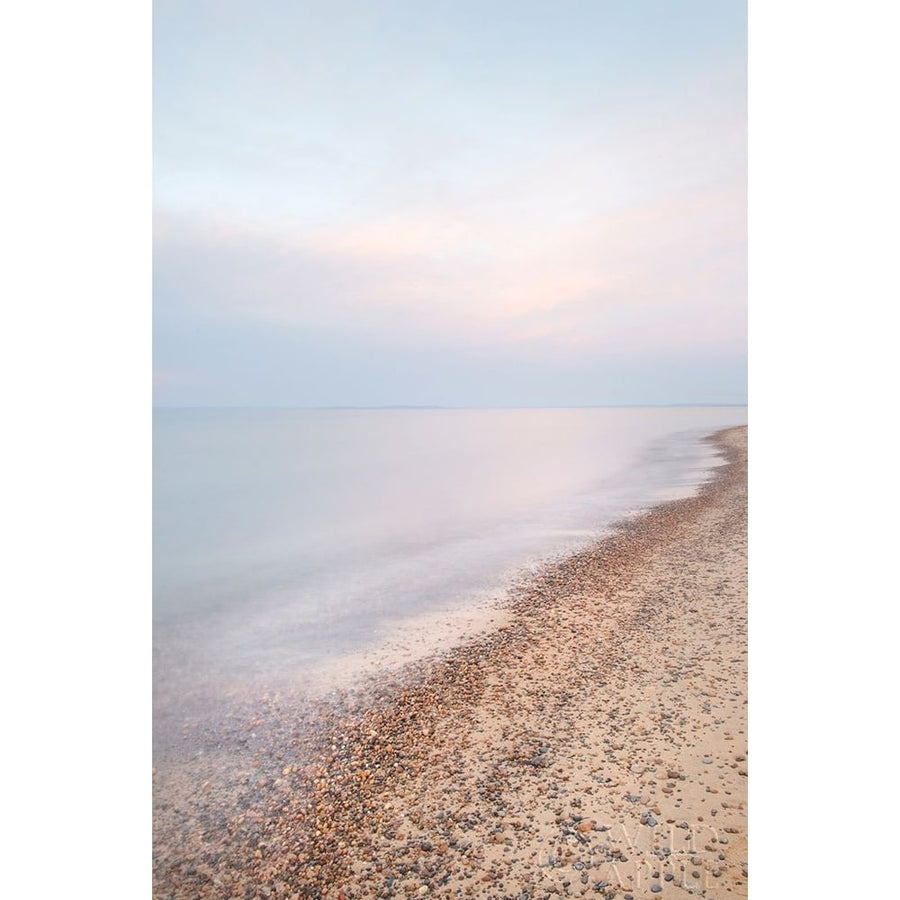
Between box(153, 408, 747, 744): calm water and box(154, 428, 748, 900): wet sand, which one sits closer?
box(154, 428, 748, 900): wet sand

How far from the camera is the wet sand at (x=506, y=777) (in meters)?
1.40

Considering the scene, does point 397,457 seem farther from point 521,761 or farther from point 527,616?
point 521,761

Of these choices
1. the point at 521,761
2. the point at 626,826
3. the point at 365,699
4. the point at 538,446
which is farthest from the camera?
the point at 538,446

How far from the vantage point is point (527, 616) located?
2.46m

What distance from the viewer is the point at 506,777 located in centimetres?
163

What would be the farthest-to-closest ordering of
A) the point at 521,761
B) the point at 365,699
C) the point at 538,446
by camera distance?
the point at 538,446 → the point at 365,699 → the point at 521,761

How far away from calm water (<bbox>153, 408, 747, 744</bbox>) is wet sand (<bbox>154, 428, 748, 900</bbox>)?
45 centimetres

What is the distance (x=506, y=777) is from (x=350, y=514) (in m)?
2.11

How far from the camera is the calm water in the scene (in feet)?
8.20
